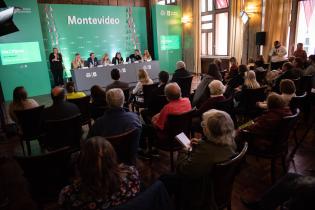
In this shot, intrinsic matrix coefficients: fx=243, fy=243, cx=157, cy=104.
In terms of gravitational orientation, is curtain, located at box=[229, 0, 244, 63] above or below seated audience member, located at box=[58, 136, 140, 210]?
above

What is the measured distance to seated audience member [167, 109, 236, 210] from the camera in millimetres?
1620

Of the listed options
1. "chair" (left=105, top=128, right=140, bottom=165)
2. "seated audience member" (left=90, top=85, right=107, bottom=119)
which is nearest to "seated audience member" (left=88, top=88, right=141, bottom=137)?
"chair" (left=105, top=128, right=140, bottom=165)

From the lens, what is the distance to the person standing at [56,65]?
26.9 feet

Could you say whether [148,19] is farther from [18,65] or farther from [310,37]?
[310,37]

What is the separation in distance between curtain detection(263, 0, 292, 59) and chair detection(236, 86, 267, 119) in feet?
15.7

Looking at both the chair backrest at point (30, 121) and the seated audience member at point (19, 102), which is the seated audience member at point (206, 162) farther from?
the seated audience member at point (19, 102)

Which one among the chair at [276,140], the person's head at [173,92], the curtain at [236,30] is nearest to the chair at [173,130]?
the person's head at [173,92]

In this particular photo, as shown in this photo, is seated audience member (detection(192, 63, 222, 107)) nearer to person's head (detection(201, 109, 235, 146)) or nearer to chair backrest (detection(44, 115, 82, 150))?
chair backrest (detection(44, 115, 82, 150))

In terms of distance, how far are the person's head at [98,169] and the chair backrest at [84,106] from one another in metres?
2.51

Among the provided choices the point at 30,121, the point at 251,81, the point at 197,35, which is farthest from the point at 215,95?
the point at 197,35

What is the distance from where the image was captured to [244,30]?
8.69m

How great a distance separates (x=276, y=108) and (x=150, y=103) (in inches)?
68.1

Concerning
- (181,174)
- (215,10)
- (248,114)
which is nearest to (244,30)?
(215,10)

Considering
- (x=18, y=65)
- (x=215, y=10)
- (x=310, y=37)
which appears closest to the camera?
(x=310, y=37)
